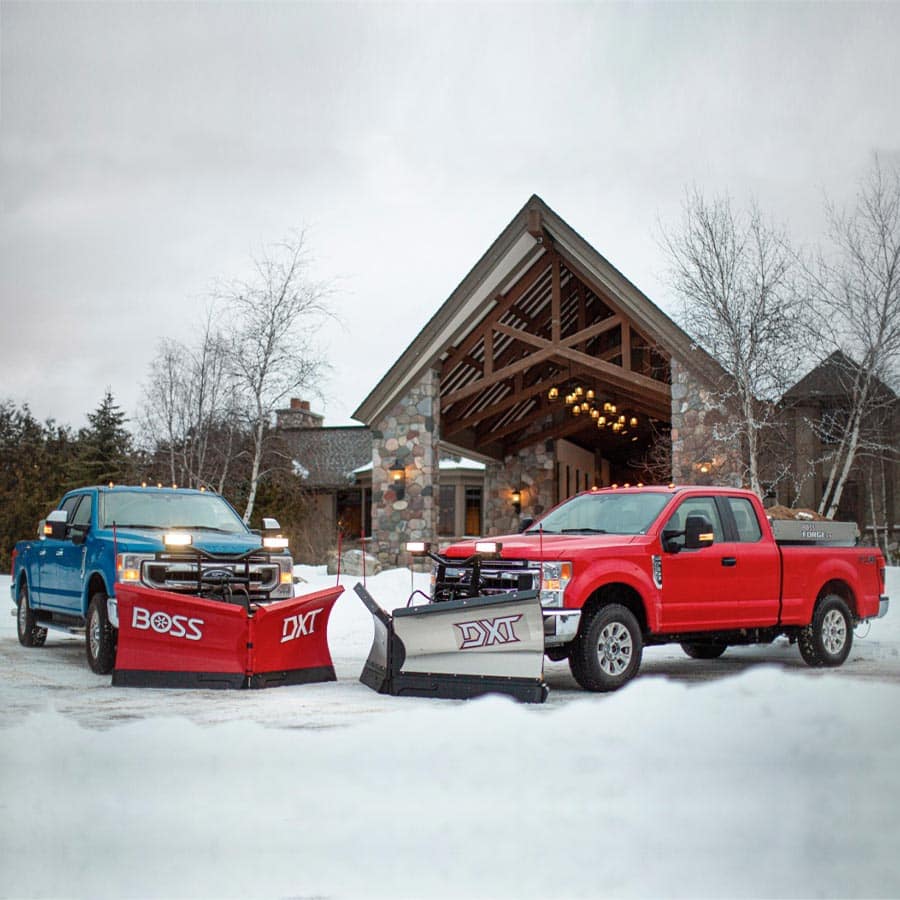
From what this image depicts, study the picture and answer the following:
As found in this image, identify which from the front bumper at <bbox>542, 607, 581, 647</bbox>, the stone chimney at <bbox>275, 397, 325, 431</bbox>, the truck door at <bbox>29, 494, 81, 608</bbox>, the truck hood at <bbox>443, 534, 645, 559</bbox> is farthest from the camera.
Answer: the stone chimney at <bbox>275, 397, 325, 431</bbox>

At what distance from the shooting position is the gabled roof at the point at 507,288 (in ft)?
63.1

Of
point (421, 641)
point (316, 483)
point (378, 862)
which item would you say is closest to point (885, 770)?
point (378, 862)

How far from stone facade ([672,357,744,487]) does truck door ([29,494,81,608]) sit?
10.9 metres

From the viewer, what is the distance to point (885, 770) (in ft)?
19.7

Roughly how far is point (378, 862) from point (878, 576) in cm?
859

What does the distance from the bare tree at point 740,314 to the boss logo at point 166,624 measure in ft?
40.2

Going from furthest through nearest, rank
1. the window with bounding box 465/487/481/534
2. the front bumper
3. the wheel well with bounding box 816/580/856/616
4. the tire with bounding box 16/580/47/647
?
the window with bounding box 465/487/481/534, the tire with bounding box 16/580/47/647, the wheel well with bounding box 816/580/856/616, the front bumper

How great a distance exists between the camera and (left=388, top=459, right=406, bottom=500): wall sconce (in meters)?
22.3

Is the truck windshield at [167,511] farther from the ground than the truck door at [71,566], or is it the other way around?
the truck windshield at [167,511]

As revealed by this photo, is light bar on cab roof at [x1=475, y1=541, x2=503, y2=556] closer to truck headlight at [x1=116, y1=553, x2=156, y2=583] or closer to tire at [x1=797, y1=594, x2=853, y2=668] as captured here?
truck headlight at [x1=116, y1=553, x2=156, y2=583]

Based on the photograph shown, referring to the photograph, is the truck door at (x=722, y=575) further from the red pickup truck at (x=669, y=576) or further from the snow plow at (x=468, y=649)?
the snow plow at (x=468, y=649)

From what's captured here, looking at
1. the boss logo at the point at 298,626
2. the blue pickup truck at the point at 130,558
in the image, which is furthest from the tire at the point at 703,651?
the boss logo at the point at 298,626

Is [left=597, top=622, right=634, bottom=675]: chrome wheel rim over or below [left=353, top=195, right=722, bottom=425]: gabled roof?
below

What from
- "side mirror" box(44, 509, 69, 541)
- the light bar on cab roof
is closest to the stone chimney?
"side mirror" box(44, 509, 69, 541)
